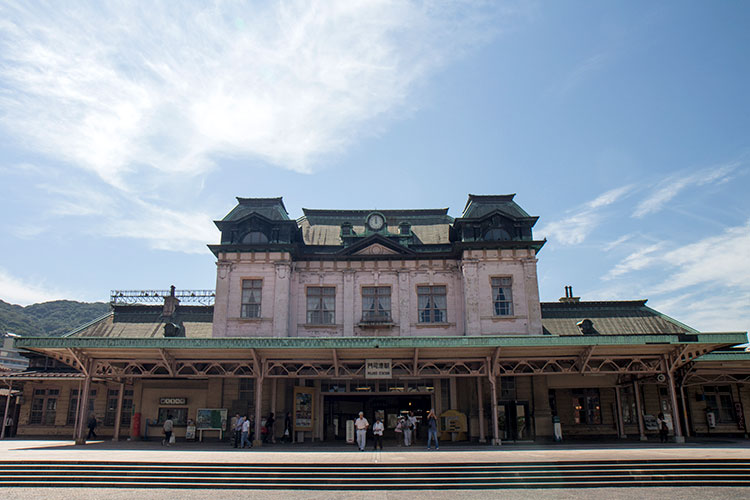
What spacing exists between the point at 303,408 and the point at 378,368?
518 centimetres

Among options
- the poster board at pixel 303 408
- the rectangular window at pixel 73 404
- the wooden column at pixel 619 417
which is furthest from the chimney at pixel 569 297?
the rectangular window at pixel 73 404

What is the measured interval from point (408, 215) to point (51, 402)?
880 inches

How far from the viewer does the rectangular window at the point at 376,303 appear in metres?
27.7

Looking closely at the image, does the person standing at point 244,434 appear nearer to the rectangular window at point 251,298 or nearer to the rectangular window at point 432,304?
the rectangular window at point 251,298

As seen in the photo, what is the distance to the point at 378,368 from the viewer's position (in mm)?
22578

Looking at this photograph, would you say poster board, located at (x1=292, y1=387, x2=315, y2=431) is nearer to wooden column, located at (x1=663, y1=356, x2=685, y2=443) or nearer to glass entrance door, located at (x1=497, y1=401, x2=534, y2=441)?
glass entrance door, located at (x1=497, y1=401, x2=534, y2=441)

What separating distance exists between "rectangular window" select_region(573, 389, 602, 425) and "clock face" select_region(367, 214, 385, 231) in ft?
42.9

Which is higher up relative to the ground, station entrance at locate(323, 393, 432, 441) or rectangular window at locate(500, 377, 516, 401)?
rectangular window at locate(500, 377, 516, 401)

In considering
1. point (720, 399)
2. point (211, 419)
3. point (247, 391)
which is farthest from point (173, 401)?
point (720, 399)

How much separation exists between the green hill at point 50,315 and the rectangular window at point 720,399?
112m

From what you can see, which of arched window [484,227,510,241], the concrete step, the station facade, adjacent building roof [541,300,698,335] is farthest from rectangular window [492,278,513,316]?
the concrete step

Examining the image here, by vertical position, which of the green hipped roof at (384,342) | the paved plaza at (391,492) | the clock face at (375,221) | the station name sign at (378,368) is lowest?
the paved plaza at (391,492)

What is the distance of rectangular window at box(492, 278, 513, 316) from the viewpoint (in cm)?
2727

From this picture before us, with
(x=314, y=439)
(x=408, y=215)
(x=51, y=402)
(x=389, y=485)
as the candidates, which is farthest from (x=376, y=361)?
(x=51, y=402)
